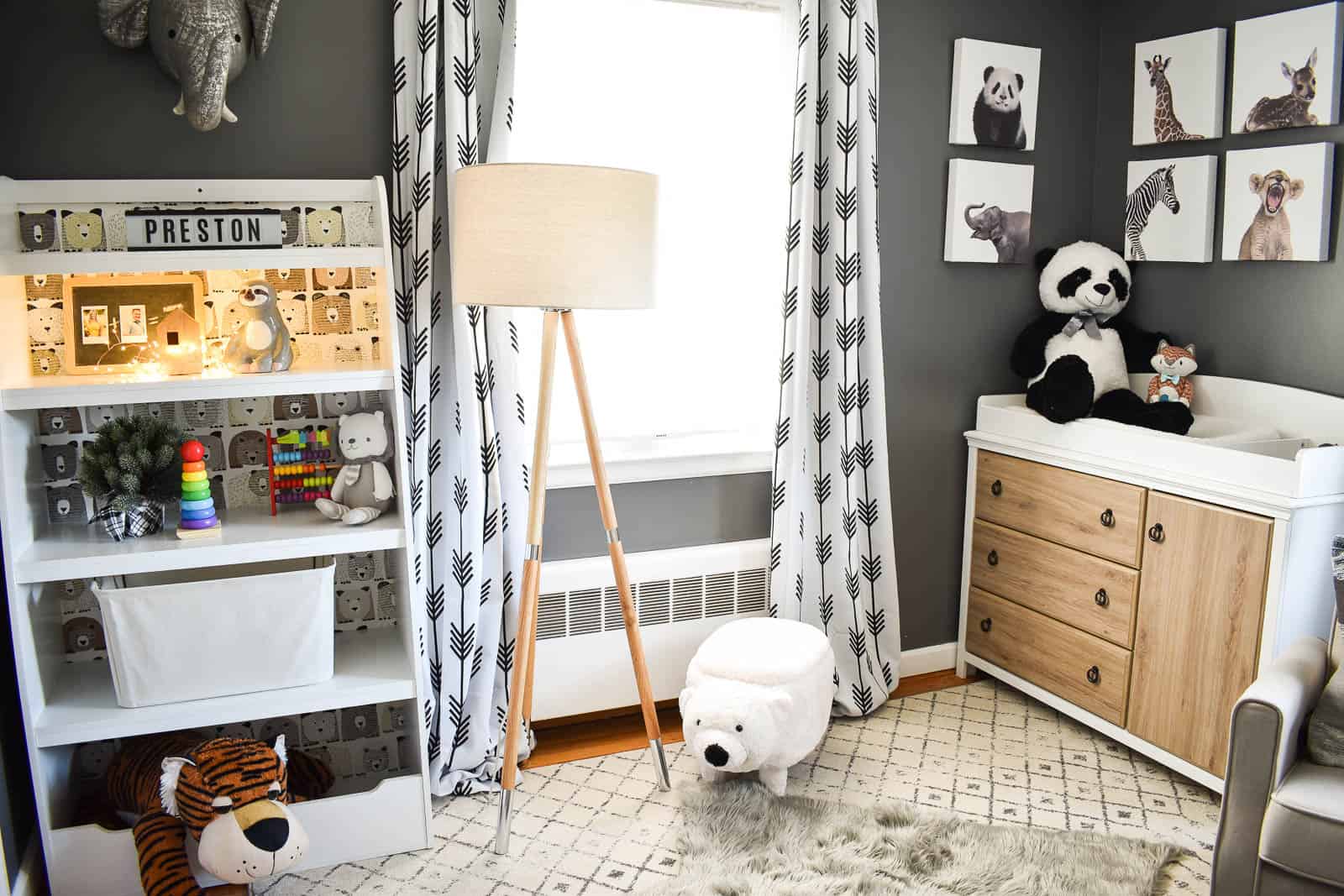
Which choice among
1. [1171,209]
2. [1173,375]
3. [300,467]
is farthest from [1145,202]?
[300,467]

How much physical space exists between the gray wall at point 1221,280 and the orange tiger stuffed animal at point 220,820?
2848 millimetres

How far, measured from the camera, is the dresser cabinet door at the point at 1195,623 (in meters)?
2.35

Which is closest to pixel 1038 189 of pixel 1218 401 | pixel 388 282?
pixel 1218 401

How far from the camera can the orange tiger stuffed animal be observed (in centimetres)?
198

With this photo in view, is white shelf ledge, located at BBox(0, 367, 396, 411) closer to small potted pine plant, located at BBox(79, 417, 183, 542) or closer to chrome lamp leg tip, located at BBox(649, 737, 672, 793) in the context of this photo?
small potted pine plant, located at BBox(79, 417, 183, 542)

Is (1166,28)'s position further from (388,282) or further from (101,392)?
(101,392)

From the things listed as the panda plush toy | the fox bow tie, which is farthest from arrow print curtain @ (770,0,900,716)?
the fox bow tie

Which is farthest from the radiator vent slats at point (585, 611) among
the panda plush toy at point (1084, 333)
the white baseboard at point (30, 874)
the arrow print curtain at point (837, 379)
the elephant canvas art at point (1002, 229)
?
the elephant canvas art at point (1002, 229)

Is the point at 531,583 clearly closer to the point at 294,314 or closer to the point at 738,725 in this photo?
the point at 738,725

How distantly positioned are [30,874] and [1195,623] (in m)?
2.80

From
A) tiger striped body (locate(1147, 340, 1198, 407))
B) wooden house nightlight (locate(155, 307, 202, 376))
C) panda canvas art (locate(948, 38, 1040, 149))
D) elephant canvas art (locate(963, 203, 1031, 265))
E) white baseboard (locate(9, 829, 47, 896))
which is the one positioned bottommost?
white baseboard (locate(9, 829, 47, 896))

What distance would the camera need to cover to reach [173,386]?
2.03 m

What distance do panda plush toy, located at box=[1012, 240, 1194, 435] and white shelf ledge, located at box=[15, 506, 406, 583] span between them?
6.51ft

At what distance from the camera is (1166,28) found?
306cm
